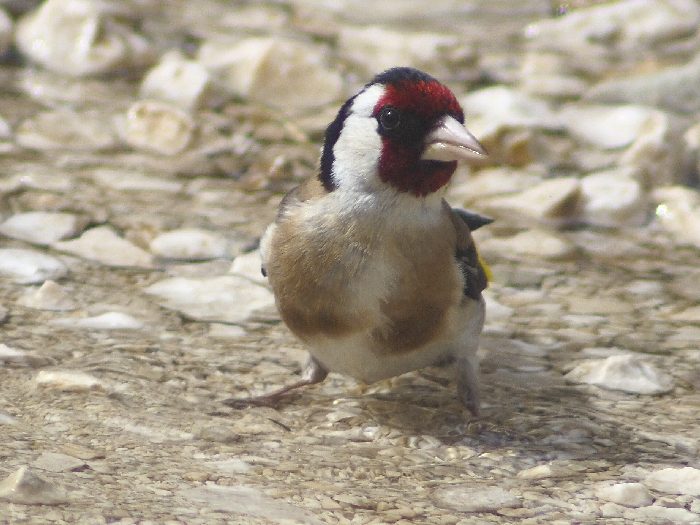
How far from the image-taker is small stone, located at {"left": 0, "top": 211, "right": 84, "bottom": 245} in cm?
432

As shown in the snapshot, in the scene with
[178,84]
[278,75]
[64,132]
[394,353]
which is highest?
[278,75]

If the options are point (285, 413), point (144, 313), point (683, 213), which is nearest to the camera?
point (285, 413)

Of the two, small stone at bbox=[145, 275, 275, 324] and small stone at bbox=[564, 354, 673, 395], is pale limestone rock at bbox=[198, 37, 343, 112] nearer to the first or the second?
small stone at bbox=[145, 275, 275, 324]

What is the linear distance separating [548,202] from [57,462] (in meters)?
2.71

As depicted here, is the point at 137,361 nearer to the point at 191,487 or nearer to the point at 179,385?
the point at 179,385

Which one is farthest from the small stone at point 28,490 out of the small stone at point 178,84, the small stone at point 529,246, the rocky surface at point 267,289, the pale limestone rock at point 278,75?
the pale limestone rock at point 278,75

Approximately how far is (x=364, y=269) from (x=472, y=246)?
45cm

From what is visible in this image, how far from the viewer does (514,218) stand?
16.2 ft

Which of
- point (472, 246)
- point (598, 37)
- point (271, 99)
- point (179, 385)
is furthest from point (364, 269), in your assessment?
point (598, 37)

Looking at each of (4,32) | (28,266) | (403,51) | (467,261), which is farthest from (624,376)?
(4,32)

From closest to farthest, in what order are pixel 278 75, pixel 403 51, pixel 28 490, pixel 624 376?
1. pixel 28 490
2. pixel 624 376
3. pixel 278 75
4. pixel 403 51

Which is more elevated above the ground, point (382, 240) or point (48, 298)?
point (382, 240)

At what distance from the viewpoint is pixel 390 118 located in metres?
3.12

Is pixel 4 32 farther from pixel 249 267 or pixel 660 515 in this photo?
pixel 660 515
